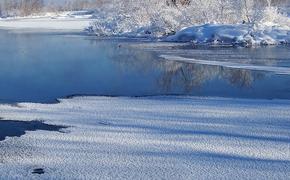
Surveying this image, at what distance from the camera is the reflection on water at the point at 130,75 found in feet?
42.5

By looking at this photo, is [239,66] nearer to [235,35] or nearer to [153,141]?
[153,141]

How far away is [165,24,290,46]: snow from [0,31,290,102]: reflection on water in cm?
408

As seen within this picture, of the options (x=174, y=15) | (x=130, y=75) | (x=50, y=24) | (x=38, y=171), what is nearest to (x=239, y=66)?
(x=130, y=75)

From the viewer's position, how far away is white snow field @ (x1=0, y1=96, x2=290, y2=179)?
21.9ft

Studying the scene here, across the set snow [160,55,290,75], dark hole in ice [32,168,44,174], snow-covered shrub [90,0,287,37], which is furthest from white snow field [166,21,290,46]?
dark hole in ice [32,168,44,174]

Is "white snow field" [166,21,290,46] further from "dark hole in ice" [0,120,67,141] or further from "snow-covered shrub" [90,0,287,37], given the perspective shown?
"dark hole in ice" [0,120,67,141]

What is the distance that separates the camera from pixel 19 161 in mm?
7113

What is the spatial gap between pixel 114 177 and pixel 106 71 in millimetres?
10510

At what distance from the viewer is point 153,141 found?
317 inches

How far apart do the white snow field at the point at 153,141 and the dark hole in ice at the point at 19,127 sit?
23 cm

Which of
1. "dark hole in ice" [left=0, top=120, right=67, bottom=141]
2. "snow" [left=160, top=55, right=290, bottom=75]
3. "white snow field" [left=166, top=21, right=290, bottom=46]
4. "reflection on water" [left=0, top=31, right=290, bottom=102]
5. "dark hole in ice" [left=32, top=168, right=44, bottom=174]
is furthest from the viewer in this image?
"white snow field" [left=166, top=21, right=290, bottom=46]

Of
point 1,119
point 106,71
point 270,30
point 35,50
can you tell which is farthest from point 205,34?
point 1,119

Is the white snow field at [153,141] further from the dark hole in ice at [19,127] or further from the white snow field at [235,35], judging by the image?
the white snow field at [235,35]

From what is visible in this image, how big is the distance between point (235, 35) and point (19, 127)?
21.1 m
